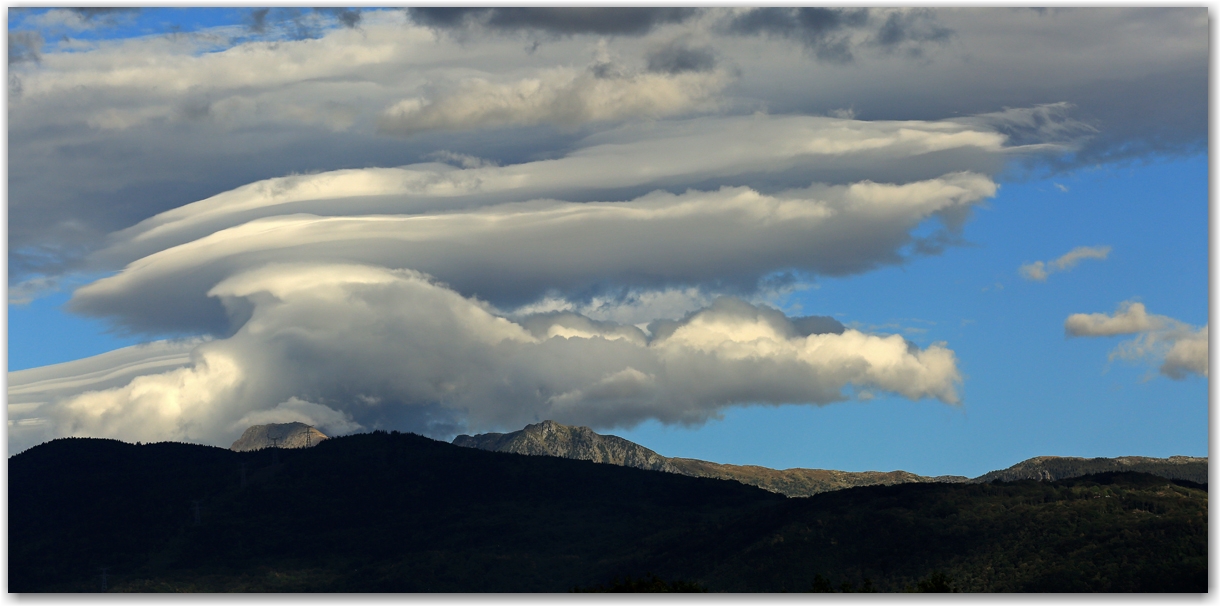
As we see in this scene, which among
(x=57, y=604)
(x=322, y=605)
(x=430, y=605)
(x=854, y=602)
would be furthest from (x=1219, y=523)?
(x=57, y=604)

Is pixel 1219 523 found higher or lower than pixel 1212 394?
lower

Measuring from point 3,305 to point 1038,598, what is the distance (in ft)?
353

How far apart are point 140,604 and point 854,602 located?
69596mm

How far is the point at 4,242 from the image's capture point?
12800cm

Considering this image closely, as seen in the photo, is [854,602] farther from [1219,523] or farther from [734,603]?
[1219,523]

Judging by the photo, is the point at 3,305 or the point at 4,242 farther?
the point at 4,242

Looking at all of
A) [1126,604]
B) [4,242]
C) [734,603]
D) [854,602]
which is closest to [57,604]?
[4,242]

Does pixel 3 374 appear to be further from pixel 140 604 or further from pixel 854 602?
pixel 854 602

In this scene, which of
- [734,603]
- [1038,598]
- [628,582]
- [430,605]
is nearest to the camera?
[430,605]

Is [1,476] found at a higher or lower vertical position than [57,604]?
higher

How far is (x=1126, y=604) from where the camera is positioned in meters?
115

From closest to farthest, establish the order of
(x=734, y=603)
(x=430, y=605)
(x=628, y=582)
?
(x=430, y=605) < (x=734, y=603) < (x=628, y=582)

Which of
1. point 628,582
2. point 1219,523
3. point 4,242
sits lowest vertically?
point 628,582

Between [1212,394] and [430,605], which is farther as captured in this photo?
[1212,394]
